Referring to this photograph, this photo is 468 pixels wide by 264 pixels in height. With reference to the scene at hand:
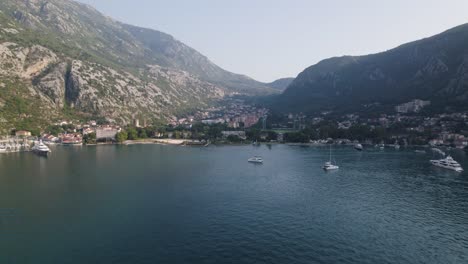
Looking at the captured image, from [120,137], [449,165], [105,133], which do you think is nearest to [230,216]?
[449,165]

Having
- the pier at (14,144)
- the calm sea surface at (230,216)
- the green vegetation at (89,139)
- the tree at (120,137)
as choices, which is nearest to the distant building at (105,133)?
the green vegetation at (89,139)

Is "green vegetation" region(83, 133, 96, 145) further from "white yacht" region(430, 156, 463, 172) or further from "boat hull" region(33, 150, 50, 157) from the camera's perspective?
"white yacht" region(430, 156, 463, 172)

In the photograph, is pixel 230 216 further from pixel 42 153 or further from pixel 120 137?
pixel 120 137

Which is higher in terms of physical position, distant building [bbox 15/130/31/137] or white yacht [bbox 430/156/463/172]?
distant building [bbox 15/130/31/137]

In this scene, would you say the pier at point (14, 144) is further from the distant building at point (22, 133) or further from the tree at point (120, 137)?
the tree at point (120, 137)

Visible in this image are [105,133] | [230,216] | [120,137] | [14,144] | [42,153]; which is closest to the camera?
[230,216]

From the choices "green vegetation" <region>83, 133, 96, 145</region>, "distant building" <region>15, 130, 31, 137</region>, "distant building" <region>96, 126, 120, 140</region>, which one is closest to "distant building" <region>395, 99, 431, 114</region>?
"distant building" <region>96, 126, 120, 140</region>

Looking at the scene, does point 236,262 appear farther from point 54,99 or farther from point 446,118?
point 54,99

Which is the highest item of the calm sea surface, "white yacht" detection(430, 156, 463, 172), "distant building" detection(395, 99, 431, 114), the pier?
"distant building" detection(395, 99, 431, 114)
